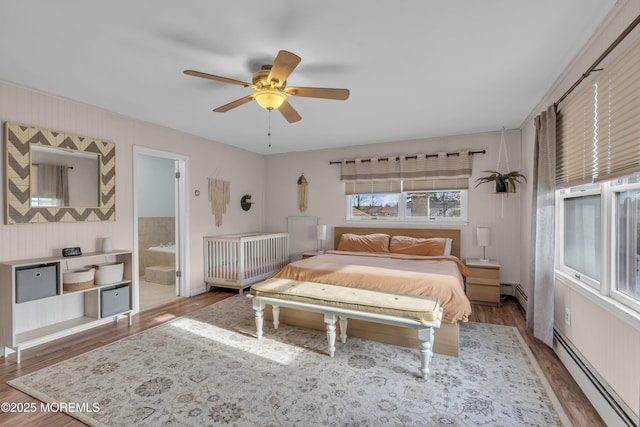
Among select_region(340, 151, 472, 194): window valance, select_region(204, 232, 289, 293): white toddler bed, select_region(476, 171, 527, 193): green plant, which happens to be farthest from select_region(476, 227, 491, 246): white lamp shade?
select_region(204, 232, 289, 293): white toddler bed

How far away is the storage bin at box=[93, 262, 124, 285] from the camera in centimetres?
317

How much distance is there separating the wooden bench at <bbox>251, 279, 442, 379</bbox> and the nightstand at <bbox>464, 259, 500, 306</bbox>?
1.78 m

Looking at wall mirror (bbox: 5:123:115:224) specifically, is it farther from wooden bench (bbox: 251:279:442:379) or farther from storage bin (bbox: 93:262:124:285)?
wooden bench (bbox: 251:279:442:379)

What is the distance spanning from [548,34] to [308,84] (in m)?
1.79

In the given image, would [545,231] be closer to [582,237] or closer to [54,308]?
[582,237]

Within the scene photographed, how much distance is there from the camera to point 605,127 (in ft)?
6.11

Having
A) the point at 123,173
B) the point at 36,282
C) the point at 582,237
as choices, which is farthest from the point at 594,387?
the point at 123,173

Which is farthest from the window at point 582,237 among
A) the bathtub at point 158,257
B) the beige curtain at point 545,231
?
the bathtub at point 158,257

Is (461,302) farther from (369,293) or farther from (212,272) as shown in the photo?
(212,272)

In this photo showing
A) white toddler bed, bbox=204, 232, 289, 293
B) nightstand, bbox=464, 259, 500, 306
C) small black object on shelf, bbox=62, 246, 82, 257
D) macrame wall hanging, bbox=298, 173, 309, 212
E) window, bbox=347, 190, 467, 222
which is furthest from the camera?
macrame wall hanging, bbox=298, 173, 309, 212

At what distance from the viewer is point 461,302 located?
270 centimetres

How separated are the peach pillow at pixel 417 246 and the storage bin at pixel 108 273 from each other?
11.6 ft

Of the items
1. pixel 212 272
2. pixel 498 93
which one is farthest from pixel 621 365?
pixel 212 272

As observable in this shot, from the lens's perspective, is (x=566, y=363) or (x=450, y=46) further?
(x=566, y=363)
